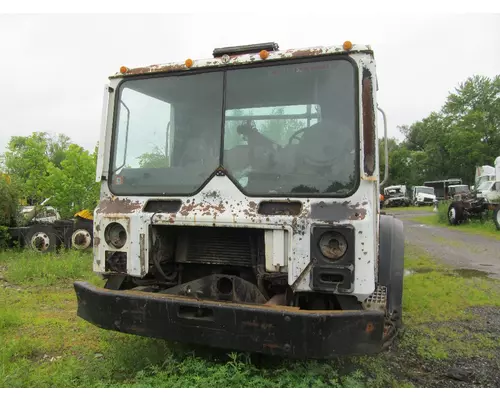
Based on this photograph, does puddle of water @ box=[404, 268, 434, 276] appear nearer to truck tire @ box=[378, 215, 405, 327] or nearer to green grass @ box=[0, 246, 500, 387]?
green grass @ box=[0, 246, 500, 387]

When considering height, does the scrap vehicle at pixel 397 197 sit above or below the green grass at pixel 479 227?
above

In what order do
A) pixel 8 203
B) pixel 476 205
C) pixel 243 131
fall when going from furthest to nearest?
pixel 476 205 < pixel 8 203 < pixel 243 131

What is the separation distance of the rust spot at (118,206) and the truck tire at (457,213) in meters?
17.1

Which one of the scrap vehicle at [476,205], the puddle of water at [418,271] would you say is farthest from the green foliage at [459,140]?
the puddle of water at [418,271]

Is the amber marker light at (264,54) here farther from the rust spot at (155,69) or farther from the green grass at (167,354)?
the green grass at (167,354)

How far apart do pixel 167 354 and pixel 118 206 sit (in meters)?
1.29

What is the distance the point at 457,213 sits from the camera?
17812 millimetres

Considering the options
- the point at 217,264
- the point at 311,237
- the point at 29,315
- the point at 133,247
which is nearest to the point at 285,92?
the point at 311,237

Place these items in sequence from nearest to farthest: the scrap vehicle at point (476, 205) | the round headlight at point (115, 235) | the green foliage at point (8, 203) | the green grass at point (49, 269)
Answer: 1. the round headlight at point (115, 235)
2. the green grass at point (49, 269)
3. the green foliage at point (8, 203)
4. the scrap vehicle at point (476, 205)

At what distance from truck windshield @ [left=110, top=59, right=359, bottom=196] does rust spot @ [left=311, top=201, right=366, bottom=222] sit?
98mm

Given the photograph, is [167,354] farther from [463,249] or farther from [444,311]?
[463,249]

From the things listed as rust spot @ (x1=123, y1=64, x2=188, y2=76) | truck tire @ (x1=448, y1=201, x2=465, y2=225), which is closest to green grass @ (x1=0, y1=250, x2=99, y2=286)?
rust spot @ (x1=123, y1=64, x2=188, y2=76)

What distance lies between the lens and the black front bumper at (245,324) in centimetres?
270

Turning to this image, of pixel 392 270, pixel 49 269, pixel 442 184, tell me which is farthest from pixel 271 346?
pixel 442 184
